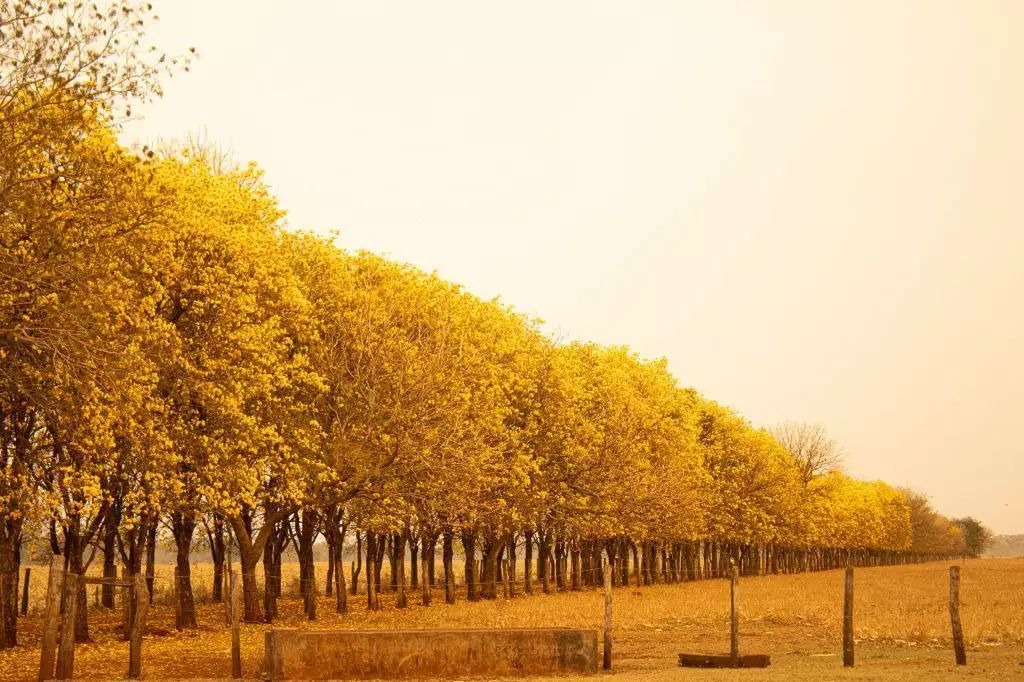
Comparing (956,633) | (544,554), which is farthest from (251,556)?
(544,554)

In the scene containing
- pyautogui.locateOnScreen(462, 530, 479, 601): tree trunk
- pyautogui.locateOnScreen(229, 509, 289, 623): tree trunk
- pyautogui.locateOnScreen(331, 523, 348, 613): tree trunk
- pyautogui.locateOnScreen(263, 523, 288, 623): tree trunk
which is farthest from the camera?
pyautogui.locateOnScreen(462, 530, 479, 601): tree trunk

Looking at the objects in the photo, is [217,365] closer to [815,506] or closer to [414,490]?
[414,490]

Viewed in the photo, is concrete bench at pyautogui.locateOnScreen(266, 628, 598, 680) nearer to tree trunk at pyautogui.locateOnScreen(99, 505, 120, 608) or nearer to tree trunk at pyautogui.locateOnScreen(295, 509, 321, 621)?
tree trunk at pyautogui.locateOnScreen(99, 505, 120, 608)

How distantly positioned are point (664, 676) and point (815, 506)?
4243 inches

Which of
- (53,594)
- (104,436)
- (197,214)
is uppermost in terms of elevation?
(197,214)

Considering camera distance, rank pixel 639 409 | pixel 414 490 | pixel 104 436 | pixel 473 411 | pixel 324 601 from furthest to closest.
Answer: pixel 639 409 < pixel 324 601 < pixel 473 411 < pixel 414 490 < pixel 104 436

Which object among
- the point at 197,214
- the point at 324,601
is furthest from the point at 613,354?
the point at 197,214

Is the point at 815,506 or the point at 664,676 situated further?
the point at 815,506

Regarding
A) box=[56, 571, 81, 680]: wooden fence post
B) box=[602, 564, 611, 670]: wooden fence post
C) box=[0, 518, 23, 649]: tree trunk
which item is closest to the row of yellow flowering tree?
box=[0, 518, 23, 649]: tree trunk

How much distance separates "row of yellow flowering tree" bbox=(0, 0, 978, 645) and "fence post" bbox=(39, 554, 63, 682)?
3798 millimetres

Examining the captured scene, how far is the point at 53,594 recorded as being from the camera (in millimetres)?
22031

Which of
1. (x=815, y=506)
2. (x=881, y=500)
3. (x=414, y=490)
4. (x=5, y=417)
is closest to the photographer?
(x=5, y=417)

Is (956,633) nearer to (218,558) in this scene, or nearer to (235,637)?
(235,637)

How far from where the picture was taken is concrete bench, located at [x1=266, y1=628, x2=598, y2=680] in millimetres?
23500
